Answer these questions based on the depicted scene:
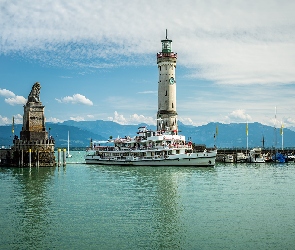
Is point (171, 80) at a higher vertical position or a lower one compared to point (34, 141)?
higher

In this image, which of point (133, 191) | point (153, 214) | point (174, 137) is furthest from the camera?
point (174, 137)

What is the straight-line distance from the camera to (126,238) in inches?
997

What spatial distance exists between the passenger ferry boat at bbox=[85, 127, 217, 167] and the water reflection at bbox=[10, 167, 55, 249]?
30997mm

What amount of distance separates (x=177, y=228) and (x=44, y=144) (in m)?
54.6

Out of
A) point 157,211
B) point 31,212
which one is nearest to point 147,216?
point 157,211

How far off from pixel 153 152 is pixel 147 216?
173ft

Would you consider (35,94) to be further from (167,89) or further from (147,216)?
(147,216)

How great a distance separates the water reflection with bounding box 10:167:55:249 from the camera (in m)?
25.3

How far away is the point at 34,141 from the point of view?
254 ft

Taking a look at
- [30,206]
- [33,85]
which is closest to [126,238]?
[30,206]

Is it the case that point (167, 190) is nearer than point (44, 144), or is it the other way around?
point (167, 190)

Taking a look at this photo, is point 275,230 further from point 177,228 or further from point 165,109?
point 165,109

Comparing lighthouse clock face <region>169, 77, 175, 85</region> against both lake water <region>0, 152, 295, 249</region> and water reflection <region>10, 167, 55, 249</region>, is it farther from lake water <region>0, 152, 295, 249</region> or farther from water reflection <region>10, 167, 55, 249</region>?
water reflection <region>10, 167, 55, 249</region>

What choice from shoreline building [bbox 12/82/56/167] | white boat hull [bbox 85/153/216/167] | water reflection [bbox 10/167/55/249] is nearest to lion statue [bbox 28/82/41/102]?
shoreline building [bbox 12/82/56/167]
